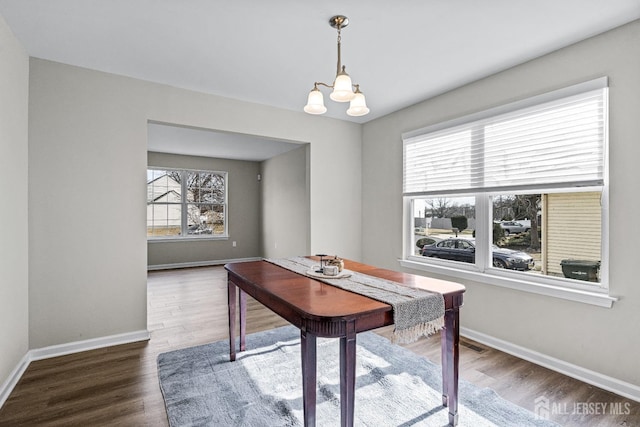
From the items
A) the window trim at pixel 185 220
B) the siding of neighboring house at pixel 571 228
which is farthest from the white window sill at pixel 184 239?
the siding of neighboring house at pixel 571 228

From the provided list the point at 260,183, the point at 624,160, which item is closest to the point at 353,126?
the point at 624,160

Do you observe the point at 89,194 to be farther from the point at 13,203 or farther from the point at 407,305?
the point at 407,305

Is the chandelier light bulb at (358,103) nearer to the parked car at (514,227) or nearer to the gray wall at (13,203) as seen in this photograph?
the parked car at (514,227)

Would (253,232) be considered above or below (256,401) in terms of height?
above

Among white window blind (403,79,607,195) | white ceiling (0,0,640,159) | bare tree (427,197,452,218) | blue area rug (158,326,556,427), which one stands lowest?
blue area rug (158,326,556,427)

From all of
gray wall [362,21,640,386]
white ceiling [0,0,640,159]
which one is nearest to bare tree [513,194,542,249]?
gray wall [362,21,640,386]

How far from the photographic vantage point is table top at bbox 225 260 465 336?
145 cm

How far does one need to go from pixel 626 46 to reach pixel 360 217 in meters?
3.05

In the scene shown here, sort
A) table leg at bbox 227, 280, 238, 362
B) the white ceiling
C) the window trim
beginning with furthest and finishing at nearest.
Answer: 1. the window trim
2. table leg at bbox 227, 280, 238, 362
3. the white ceiling

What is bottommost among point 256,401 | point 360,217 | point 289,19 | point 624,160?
point 256,401

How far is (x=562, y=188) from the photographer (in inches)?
96.0

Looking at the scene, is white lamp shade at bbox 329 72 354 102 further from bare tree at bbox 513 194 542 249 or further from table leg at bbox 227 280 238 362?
bare tree at bbox 513 194 542 249

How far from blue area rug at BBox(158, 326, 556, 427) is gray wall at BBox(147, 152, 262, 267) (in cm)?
446

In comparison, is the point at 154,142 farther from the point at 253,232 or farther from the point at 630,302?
the point at 630,302
